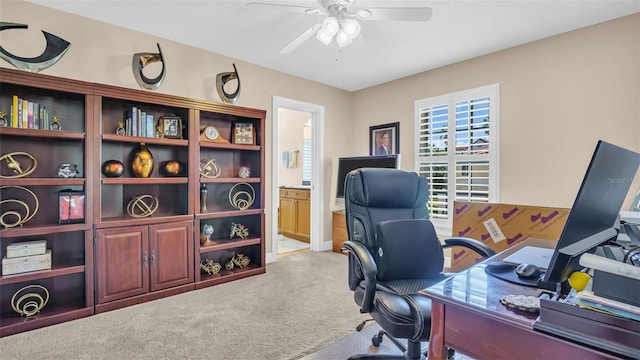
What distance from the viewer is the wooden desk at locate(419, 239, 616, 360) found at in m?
0.70

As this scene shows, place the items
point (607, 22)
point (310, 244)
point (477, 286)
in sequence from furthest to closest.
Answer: point (310, 244), point (607, 22), point (477, 286)

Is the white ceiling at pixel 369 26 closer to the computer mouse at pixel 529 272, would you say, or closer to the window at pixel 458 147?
the window at pixel 458 147

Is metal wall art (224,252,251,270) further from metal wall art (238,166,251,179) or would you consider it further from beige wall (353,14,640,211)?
beige wall (353,14,640,211)

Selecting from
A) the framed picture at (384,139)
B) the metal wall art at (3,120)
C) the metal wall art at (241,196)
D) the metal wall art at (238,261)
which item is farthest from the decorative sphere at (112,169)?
the framed picture at (384,139)

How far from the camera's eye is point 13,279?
2.17 metres

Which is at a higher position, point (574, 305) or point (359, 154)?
point (359, 154)

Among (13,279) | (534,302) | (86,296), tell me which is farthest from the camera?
(86,296)

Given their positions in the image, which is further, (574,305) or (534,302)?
(534,302)

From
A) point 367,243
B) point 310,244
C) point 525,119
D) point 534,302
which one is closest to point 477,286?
point 534,302

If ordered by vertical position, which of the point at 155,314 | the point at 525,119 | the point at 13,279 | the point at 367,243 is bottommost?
the point at 155,314

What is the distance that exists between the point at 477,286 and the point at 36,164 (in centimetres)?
318

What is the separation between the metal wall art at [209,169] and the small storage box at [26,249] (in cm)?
139

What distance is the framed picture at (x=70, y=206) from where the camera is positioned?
7.88 ft

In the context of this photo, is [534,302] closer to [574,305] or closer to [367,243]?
[574,305]
